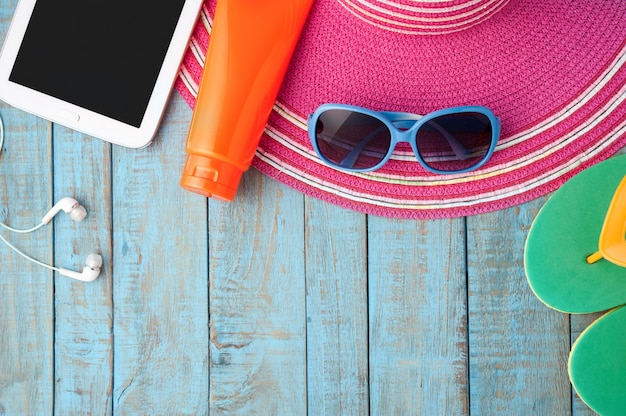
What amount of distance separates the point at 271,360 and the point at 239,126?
9.1 inches

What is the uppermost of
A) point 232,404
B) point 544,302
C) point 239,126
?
point 239,126

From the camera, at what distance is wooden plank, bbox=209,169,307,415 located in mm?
691

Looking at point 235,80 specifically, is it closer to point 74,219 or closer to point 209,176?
point 209,176

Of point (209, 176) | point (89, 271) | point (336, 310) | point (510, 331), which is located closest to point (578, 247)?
point (510, 331)

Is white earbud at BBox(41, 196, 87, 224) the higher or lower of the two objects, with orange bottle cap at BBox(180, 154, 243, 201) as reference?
lower

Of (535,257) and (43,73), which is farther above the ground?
(43,73)

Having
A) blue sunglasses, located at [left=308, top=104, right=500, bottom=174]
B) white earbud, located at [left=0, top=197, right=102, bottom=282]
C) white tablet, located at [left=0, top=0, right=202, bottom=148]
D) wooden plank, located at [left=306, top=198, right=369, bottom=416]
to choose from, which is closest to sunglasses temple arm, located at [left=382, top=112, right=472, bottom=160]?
blue sunglasses, located at [left=308, top=104, right=500, bottom=174]

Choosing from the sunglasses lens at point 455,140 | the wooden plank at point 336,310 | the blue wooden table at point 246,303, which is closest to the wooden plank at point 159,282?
→ the blue wooden table at point 246,303

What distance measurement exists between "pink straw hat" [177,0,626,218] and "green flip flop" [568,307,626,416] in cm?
14

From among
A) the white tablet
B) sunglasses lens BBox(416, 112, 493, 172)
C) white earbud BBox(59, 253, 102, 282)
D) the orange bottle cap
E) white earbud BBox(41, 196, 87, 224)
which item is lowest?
white earbud BBox(59, 253, 102, 282)

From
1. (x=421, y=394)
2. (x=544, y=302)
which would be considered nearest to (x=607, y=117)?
(x=544, y=302)

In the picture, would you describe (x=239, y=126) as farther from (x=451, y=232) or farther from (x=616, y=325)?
(x=616, y=325)

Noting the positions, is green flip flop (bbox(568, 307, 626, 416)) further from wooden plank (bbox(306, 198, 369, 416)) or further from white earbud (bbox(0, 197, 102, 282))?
white earbud (bbox(0, 197, 102, 282))

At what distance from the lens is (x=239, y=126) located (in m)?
0.63
